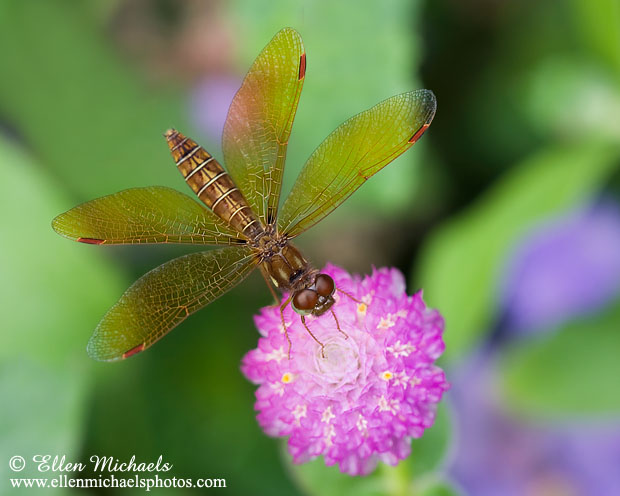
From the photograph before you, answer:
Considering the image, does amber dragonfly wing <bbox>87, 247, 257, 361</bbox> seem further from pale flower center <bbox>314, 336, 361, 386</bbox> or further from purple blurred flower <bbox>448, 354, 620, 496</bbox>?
purple blurred flower <bbox>448, 354, 620, 496</bbox>

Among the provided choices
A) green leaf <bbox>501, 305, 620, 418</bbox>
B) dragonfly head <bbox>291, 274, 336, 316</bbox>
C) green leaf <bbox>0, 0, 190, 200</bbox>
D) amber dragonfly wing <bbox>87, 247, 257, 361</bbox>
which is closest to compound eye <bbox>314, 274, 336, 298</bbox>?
dragonfly head <bbox>291, 274, 336, 316</bbox>

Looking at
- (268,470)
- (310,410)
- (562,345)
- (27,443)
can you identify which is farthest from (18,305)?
(562,345)

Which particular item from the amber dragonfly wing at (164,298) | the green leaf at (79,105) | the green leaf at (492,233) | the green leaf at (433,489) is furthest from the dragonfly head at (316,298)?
the green leaf at (79,105)

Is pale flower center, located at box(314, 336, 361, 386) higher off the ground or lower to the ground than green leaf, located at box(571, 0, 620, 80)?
lower

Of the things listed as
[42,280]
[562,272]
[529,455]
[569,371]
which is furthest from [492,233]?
[42,280]

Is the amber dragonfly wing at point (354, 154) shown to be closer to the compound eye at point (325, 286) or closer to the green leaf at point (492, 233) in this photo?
the compound eye at point (325, 286)

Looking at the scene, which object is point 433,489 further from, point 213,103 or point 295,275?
point 213,103
